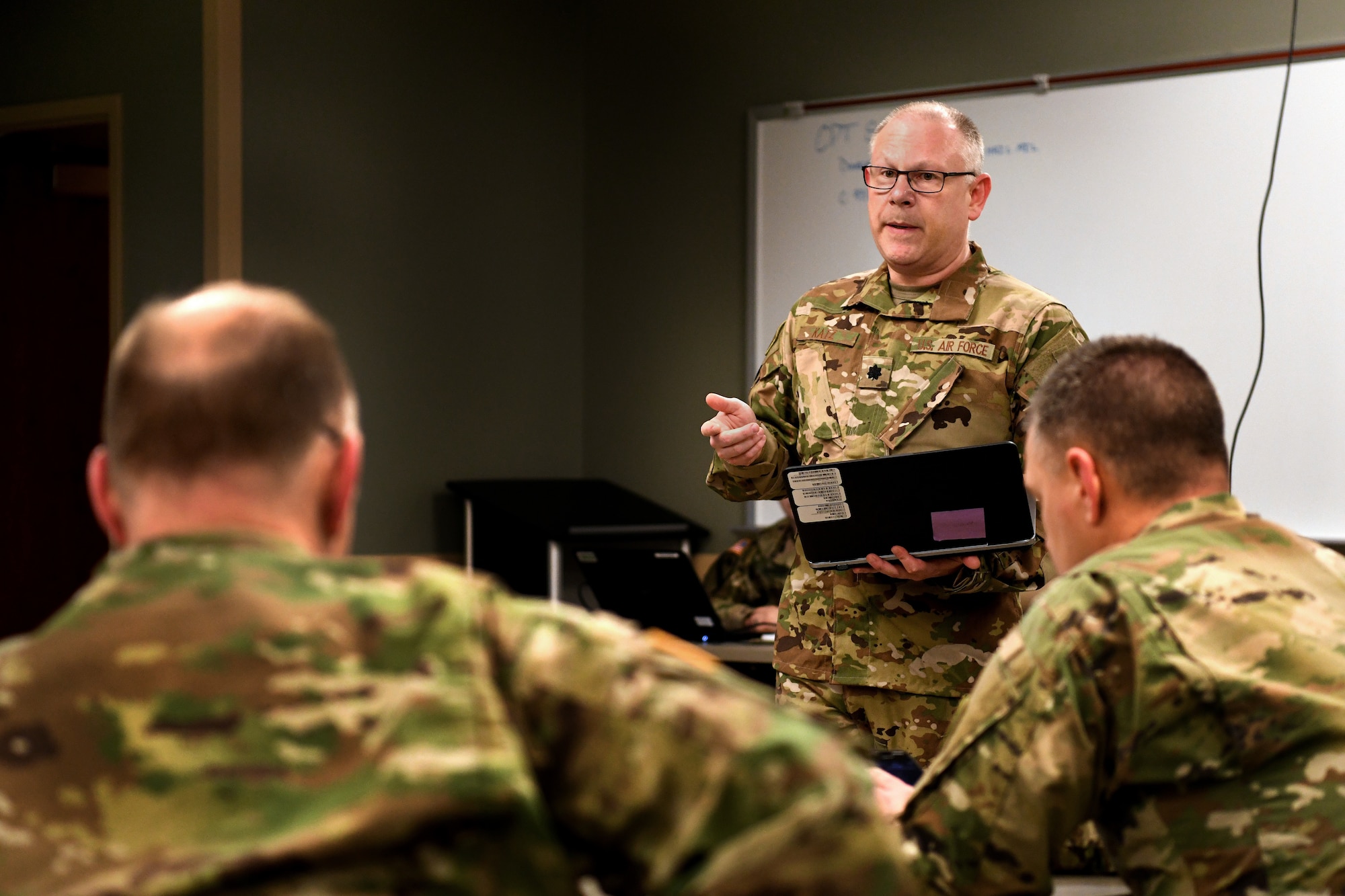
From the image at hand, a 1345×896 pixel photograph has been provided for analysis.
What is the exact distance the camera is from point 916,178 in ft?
8.13

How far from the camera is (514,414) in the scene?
4.98 m

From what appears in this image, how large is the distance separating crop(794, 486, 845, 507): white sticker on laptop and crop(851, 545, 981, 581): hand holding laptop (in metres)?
0.11

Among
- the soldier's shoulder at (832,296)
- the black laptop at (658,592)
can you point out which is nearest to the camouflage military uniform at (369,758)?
the soldier's shoulder at (832,296)

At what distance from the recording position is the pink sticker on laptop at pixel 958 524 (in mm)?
2160

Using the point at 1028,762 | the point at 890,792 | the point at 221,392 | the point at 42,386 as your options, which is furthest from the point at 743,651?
the point at 221,392

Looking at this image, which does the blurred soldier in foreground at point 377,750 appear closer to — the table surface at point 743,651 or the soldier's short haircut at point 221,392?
the soldier's short haircut at point 221,392

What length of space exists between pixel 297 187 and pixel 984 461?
2.73 meters

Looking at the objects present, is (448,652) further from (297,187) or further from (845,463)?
(297,187)

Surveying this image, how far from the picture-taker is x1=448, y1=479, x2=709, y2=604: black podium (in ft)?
14.4

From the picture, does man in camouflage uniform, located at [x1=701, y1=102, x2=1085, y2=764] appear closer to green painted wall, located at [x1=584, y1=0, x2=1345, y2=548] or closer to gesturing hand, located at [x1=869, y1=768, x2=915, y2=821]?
gesturing hand, located at [x1=869, y1=768, x2=915, y2=821]

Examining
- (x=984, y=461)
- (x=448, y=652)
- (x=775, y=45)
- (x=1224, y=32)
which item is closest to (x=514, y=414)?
(x=775, y=45)

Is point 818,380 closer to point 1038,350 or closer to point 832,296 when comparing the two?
point 832,296

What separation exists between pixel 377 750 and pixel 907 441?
68.0 inches

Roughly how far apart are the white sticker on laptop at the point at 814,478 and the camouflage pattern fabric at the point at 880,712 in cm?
38
